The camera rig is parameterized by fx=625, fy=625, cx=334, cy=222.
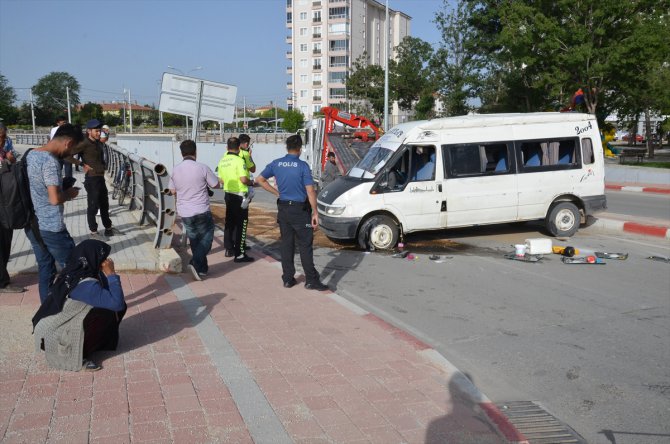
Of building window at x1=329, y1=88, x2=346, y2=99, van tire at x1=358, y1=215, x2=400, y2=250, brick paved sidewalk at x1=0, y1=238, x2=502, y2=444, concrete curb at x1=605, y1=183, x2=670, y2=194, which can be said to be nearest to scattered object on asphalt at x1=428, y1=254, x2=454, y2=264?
van tire at x1=358, y1=215, x2=400, y2=250

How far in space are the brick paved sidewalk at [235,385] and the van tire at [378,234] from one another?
438 cm

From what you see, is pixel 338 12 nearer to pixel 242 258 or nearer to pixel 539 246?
pixel 539 246

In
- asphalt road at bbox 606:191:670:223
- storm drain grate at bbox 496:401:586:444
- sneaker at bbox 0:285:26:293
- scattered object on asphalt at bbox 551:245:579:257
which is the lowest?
storm drain grate at bbox 496:401:586:444

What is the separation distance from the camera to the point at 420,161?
11523 mm

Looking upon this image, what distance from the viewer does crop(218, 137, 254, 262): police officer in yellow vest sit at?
945 centimetres

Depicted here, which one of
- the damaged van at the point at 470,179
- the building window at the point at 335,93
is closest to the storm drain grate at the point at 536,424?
the damaged van at the point at 470,179

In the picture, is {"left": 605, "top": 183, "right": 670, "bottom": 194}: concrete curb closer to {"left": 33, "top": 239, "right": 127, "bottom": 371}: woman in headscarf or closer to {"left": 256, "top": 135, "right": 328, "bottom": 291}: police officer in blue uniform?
{"left": 256, "top": 135, "right": 328, "bottom": 291}: police officer in blue uniform

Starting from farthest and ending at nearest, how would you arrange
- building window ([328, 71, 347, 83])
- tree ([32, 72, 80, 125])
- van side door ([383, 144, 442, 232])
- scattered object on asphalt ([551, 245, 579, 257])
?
tree ([32, 72, 80, 125]), building window ([328, 71, 347, 83]), van side door ([383, 144, 442, 232]), scattered object on asphalt ([551, 245, 579, 257])

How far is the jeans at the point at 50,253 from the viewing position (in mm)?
5883

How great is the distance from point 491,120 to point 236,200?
5.31m

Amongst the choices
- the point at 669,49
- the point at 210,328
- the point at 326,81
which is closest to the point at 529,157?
the point at 210,328

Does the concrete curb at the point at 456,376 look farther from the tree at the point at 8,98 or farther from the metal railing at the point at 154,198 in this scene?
the tree at the point at 8,98

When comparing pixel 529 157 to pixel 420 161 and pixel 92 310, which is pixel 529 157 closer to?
pixel 420 161

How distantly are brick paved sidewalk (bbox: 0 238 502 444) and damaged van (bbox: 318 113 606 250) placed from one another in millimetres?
4563
